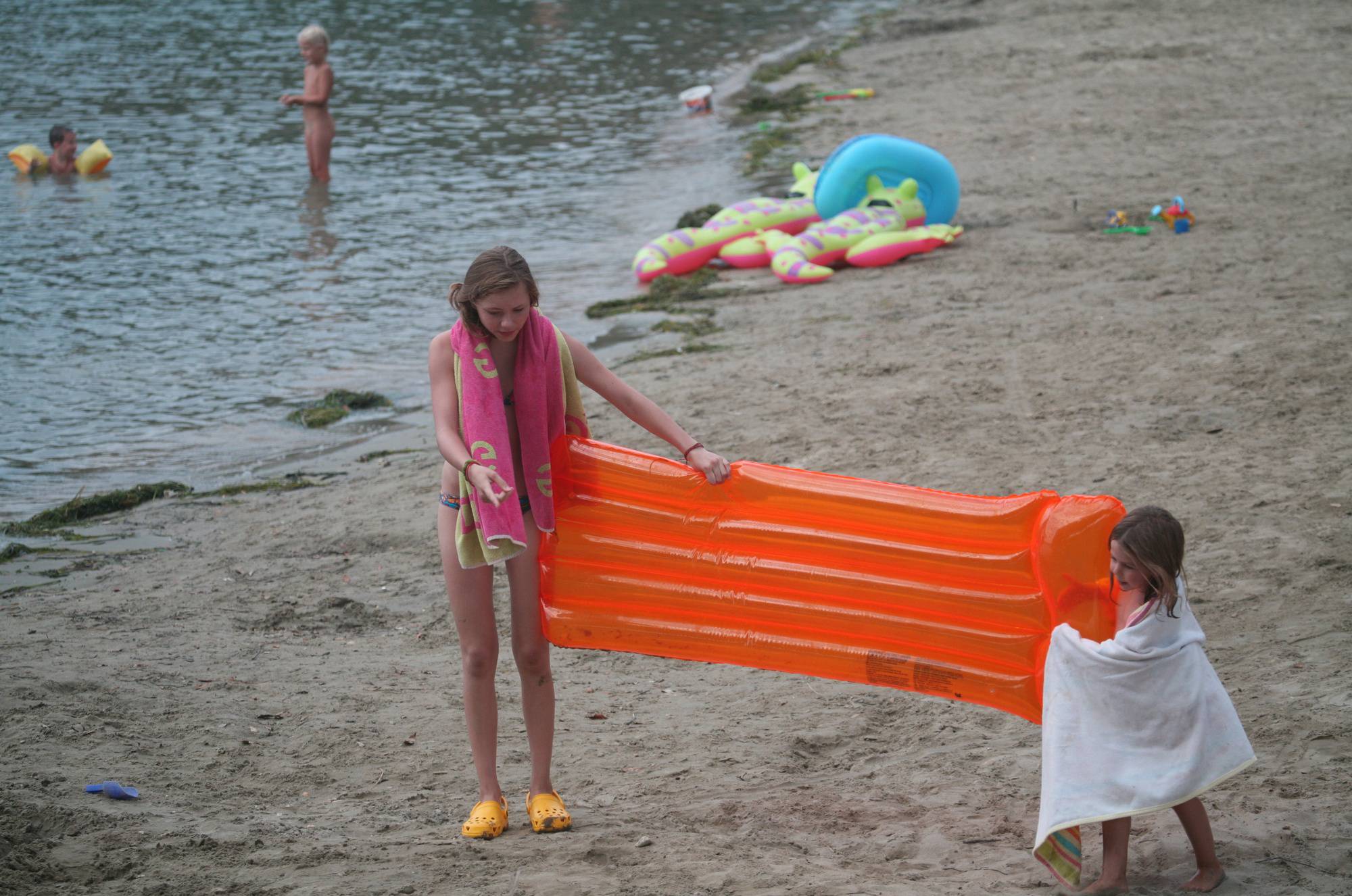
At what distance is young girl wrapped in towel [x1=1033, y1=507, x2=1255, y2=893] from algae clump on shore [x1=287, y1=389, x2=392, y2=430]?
23.0ft

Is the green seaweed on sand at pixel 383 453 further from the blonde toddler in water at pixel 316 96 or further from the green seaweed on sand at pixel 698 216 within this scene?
the blonde toddler in water at pixel 316 96

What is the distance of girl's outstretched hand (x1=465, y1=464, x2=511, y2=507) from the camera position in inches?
140

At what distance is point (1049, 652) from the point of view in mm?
3602

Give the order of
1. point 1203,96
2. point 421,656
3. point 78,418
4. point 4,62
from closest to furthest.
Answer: point 421,656, point 78,418, point 1203,96, point 4,62

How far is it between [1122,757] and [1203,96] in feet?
49.6

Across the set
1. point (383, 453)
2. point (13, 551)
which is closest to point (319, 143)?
point (383, 453)

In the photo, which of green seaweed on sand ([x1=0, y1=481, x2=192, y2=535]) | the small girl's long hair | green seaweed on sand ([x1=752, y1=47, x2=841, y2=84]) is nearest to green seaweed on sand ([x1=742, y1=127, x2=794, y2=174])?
green seaweed on sand ([x1=752, y1=47, x2=841, y2=84])

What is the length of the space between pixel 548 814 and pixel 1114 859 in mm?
1694

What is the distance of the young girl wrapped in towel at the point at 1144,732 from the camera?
332cm

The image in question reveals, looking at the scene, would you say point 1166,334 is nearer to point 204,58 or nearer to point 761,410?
point 761,410

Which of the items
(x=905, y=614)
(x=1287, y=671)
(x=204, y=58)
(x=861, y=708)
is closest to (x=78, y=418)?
(x=861, y=708)

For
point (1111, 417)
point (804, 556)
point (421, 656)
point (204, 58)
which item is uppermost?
point (204, 58)

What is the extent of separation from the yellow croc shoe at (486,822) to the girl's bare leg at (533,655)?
0.13 meters

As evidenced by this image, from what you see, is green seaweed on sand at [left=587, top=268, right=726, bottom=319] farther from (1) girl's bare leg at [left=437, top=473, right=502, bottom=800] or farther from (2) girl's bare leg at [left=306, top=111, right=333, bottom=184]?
(1) girl's bare leg at [left=437, top=473, right=502, bottom=800]
